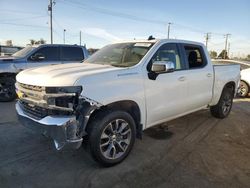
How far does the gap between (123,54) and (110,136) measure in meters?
1.60

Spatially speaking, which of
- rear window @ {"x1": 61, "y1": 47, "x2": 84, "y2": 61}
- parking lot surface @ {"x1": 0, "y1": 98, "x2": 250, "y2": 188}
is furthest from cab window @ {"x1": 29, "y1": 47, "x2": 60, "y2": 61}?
parking lot surface @ {"x1": 0, "y1": 98, "x2": 250, "y2": 188}

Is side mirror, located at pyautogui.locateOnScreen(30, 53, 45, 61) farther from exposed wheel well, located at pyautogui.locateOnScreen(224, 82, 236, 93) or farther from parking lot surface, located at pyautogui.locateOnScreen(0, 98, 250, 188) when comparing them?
exposed wheel well, located at pyautogui.locateOnScreen(224, 82, 236, 93)

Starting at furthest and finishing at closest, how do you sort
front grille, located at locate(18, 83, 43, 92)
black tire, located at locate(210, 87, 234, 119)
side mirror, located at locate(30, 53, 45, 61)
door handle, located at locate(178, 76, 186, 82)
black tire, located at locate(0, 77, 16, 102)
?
1. side mirror, located at locate(30, 53, 45, 61)
2. black tire, located at locate(0, 77, 16, 102)
3. black tire, located at locate(210, 87, 234, 119)
4. door handle, located at locate(178, 76, 186, 82)
5. front grille, located at locate(18, 83, 43, 92)

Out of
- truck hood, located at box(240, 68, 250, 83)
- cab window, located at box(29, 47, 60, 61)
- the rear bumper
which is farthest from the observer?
truck hood, located at box(240, 68, 250, 83)

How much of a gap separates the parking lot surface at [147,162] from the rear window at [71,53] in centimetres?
422

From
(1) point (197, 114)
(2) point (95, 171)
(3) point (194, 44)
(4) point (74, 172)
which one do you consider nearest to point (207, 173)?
(2) point (95, 171)

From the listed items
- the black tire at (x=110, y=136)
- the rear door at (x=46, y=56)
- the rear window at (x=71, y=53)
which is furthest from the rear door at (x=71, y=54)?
the black tire at (x=110, y=136)

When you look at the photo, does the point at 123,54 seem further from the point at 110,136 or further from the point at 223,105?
the point at 223,105

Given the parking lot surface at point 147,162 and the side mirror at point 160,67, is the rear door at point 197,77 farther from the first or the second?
the side mirror at point 160,67

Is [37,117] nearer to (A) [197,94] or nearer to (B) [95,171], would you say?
(B) [95,171]

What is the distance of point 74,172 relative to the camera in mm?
3684

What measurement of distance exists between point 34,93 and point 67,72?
53 cm

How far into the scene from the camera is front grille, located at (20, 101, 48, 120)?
11.6ft

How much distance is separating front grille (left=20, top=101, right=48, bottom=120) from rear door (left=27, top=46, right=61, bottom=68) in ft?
16.3
